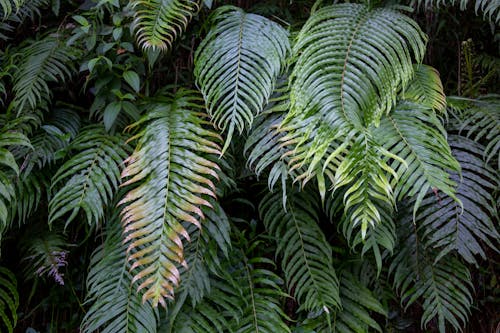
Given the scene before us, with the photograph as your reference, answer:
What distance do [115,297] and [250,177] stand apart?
0.65 metres

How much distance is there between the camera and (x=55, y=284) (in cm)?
202

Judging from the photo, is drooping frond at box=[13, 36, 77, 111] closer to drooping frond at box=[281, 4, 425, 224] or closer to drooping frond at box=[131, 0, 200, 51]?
drooping frond at box=[131, 0, 200, 51]

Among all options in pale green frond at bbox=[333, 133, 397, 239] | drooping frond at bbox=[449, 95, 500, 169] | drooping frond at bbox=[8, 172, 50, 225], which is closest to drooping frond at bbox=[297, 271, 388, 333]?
pale green frond at bbox=[333, 133, 397, 239]

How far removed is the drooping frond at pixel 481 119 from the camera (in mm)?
1842

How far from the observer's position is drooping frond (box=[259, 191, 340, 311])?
176 cm

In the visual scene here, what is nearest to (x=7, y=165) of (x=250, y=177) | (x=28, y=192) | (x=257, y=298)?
(x=28, y=192)

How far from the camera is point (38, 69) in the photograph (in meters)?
1.94

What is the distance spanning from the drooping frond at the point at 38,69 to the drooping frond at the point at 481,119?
1447 millimetres

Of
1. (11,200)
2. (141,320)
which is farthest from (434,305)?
(11,200)

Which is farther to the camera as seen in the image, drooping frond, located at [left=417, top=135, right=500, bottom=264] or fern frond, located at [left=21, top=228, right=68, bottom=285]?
fern frond, located at [left=21, top=228, right=68, bottom=285]

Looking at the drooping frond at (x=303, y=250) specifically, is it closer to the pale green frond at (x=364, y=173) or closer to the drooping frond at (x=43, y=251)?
the pale green frond at (x=364, y=173)

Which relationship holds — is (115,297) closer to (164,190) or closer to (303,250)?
(164,190)

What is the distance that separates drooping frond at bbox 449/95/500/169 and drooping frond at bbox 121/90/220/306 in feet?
2.93

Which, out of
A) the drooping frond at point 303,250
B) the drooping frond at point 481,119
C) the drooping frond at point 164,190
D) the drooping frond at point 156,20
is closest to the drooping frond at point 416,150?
the drooping frond at point 481,119
